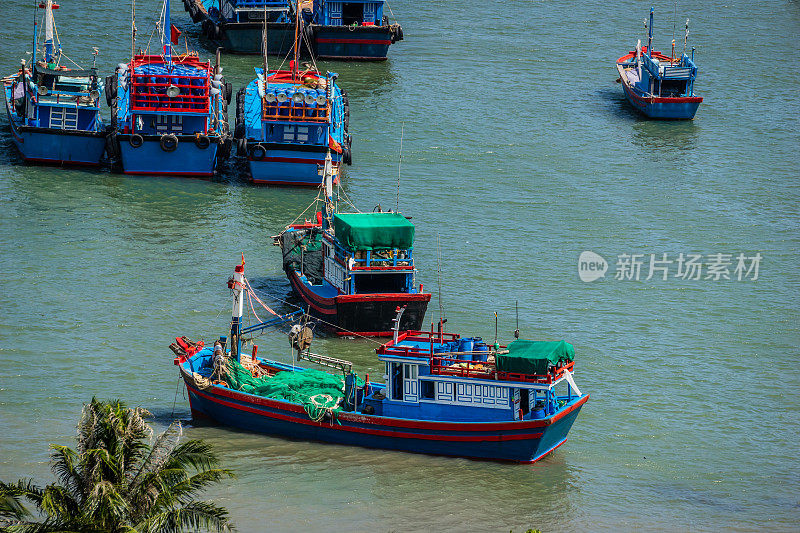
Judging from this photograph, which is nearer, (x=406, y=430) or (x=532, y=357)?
(x=532, y=357)

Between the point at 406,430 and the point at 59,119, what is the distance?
31152 millimetres

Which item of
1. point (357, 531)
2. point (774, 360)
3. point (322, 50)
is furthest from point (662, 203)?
point (357, 531)

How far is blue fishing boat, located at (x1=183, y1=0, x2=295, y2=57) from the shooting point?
75438 millimetres

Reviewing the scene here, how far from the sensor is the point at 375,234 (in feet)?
133

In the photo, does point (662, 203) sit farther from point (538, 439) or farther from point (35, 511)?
point (35, 511)

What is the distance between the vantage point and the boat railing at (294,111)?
55.6 m

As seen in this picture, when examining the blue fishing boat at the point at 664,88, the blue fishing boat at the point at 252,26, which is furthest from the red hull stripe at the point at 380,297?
the blue fishing boat at the point at 252,26

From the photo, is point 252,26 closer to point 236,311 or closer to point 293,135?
point 293,135

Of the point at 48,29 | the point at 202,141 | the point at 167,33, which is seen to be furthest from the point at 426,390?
the point at 48,29

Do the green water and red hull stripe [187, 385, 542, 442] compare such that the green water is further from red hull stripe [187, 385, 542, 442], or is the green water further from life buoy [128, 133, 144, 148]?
life buoy [128, 133, 144, 148]

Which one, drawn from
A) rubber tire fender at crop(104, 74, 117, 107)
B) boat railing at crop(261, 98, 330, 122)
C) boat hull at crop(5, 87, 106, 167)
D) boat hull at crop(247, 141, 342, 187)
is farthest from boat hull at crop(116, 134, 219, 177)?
boat railing at crop(261, 98, 330, 122)

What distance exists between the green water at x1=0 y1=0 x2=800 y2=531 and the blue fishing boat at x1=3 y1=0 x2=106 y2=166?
3.70 feet

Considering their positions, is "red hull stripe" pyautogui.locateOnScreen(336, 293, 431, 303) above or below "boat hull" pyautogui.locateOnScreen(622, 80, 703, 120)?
below

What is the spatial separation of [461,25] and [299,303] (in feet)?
148
